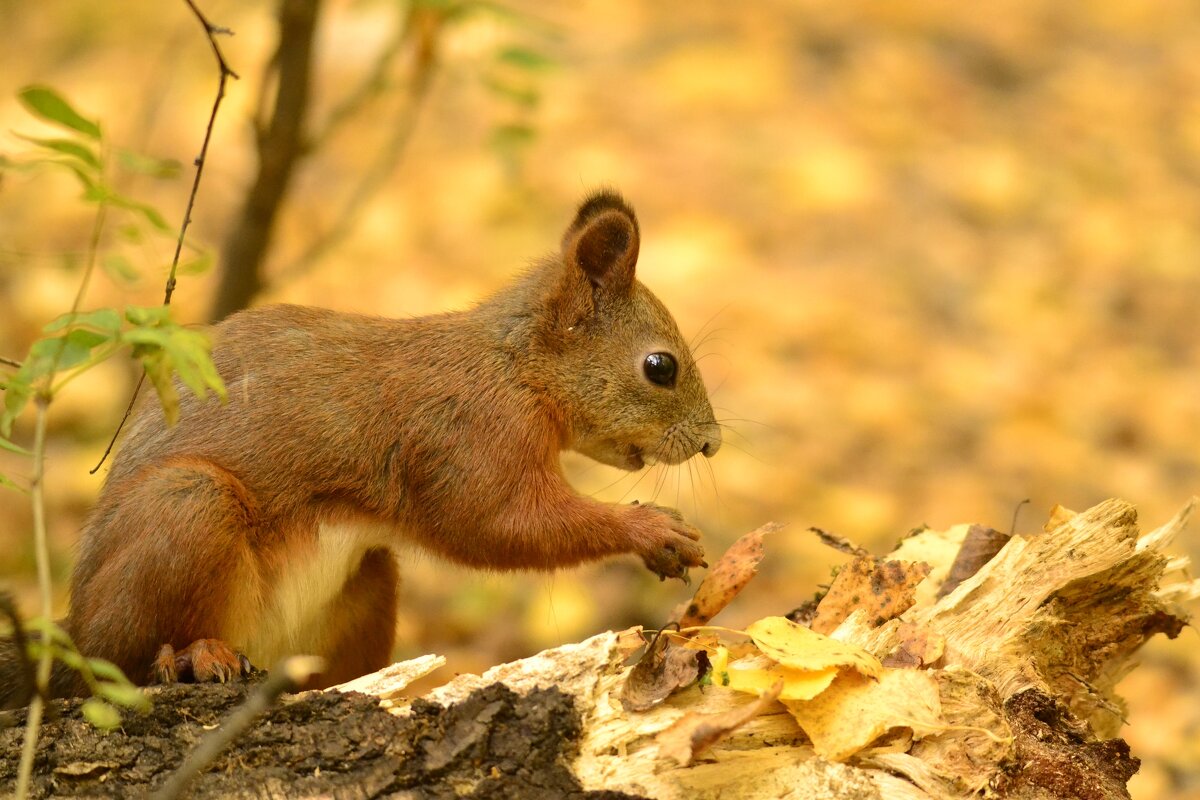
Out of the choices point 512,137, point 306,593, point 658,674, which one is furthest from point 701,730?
point 512,137

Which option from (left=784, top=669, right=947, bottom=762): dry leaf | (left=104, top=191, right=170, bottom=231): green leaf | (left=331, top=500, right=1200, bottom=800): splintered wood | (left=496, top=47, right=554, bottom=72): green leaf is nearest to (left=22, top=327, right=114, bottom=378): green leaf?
(left=104, top=191, right=170, bottom=231): green leaf

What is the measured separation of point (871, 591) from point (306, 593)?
1258 mm

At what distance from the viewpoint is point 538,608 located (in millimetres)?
4848

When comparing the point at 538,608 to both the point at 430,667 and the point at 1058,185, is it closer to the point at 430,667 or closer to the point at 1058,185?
the point at 430,667

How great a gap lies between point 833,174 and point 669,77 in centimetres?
108

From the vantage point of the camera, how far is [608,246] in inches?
133

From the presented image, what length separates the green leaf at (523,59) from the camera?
139 inches

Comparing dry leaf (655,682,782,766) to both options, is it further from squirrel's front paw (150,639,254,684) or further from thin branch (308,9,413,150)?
thin branch (308,9,413,150)

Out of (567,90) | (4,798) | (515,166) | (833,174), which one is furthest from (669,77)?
(4,798)

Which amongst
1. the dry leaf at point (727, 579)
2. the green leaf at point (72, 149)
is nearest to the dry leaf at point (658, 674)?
the dry leaf at point (727, 579)

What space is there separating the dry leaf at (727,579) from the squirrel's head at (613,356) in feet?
1.83

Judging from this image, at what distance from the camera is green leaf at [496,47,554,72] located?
3.54 m

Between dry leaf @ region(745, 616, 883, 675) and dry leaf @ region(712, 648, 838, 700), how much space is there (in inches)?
0.8

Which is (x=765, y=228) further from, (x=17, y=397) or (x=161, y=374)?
(x=17, y=397)
